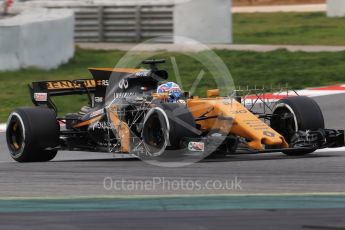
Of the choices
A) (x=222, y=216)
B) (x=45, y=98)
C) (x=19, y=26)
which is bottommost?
(x=222, y=216)

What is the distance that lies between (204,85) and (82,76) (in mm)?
2908

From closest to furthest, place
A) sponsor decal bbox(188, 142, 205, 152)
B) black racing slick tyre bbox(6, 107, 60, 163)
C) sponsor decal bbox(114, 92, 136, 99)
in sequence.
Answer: sponsor decal bbox(188, 142, 205, 152) → sponsor decal bbox(114, 92, 136, 99) → black racing slick tyre bbox(6, 107, 60, 163)

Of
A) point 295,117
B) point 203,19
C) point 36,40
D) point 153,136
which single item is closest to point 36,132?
point 153,136

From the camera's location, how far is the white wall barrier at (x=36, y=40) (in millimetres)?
20906

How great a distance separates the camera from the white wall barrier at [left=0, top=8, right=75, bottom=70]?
20906mm

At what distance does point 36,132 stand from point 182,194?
3961 millimetres

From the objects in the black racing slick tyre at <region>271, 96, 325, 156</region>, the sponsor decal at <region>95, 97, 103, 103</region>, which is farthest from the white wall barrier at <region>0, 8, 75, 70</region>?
the black racing slick tyre at <region>271, 96, 325, 156</region>

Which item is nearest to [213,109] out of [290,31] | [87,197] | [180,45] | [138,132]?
[138,132]

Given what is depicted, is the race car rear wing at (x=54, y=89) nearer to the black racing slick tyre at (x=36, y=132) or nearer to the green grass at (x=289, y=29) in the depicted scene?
the black racing slick tyre at (x=36, y=132)

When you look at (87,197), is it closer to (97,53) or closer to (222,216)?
(222,216)

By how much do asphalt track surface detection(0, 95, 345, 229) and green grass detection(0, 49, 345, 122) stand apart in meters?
6.91

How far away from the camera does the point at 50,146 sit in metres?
12.7

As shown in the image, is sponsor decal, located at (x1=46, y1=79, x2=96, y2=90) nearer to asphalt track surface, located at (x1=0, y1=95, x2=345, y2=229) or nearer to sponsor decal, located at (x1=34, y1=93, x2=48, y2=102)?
sponsor decal, located at (x1=34, y1=93, x2=48, y2=102)

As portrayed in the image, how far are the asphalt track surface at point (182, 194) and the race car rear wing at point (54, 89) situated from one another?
124cm
